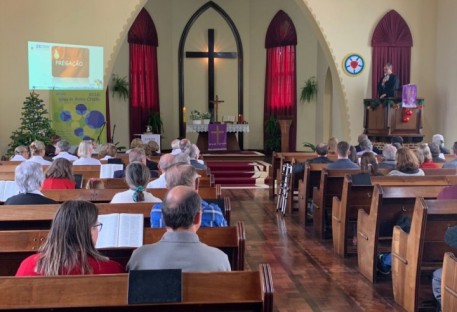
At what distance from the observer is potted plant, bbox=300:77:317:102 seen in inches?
572

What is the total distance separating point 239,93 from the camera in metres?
16.2

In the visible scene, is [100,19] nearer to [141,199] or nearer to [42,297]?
[141,199]

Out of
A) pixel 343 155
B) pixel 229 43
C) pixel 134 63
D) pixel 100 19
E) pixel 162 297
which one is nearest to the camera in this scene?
pixel 162 297

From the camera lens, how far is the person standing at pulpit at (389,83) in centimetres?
1040

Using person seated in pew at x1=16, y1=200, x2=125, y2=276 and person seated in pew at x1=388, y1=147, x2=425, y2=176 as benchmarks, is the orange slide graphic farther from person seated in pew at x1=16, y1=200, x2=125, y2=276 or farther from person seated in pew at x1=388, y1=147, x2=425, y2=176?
person seated in pew at x1=16, y1=200, x2=125, y2=276

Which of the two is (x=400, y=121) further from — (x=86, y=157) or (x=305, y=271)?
(x=305, y=271)

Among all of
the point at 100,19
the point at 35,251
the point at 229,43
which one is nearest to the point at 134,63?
the point at 229,43

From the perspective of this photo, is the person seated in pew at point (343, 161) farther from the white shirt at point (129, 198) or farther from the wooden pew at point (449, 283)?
the wooden pew at point (449, 283)

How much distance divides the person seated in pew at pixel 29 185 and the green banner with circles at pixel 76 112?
6.57 metres

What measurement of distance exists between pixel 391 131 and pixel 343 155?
4.16 m

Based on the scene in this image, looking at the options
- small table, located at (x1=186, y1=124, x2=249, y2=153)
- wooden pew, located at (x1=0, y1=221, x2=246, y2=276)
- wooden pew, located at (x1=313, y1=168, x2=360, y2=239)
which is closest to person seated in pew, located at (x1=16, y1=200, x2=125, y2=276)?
wooden pew, located at (x1=0, y1=221, x2=246, y2=276)

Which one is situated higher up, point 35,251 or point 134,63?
point 134,63

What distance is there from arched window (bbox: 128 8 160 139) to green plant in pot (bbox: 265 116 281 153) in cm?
301

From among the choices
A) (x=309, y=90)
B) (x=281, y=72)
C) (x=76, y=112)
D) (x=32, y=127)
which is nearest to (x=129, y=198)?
(x=32, y=127)
